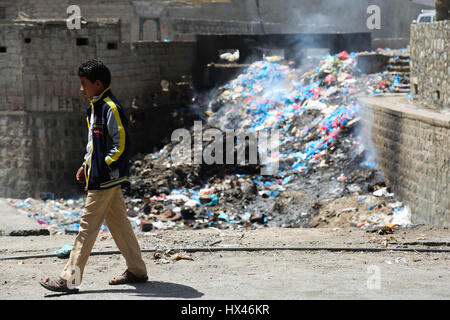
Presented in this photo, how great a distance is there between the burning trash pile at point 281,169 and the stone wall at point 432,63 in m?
1.60

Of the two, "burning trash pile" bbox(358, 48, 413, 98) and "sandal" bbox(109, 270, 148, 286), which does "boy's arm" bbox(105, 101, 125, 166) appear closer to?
"sandal" bbox(109, 270, 148, 286)

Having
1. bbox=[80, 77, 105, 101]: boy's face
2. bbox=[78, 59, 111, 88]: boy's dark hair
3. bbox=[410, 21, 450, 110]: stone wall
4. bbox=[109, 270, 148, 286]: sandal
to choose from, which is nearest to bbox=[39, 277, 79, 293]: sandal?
bbox=[109, 270, 148, 286]: sandal

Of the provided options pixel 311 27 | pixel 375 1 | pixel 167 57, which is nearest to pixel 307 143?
pixel 167 57

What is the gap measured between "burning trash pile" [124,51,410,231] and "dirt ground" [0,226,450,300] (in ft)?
11.4

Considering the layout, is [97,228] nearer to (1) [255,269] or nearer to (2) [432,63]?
(1) [255,269]

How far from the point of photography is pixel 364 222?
10.2m

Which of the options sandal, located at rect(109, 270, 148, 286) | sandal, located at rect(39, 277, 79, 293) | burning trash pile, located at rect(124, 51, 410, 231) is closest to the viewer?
sandal, located at rect(39, 277, 79, 293)

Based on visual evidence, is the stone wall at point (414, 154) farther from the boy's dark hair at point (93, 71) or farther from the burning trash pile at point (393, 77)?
the boy's dark hair at point (93, 71)

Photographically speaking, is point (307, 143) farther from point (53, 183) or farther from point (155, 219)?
point (53, 183)

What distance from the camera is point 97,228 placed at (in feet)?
15.7

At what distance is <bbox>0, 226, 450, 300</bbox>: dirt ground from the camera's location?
4.76m

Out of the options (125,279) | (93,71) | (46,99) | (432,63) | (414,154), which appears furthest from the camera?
(46,99)

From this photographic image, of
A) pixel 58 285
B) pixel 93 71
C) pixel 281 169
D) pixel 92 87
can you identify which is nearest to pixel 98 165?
pixel 92 87

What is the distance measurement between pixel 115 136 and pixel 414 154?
6.37m
